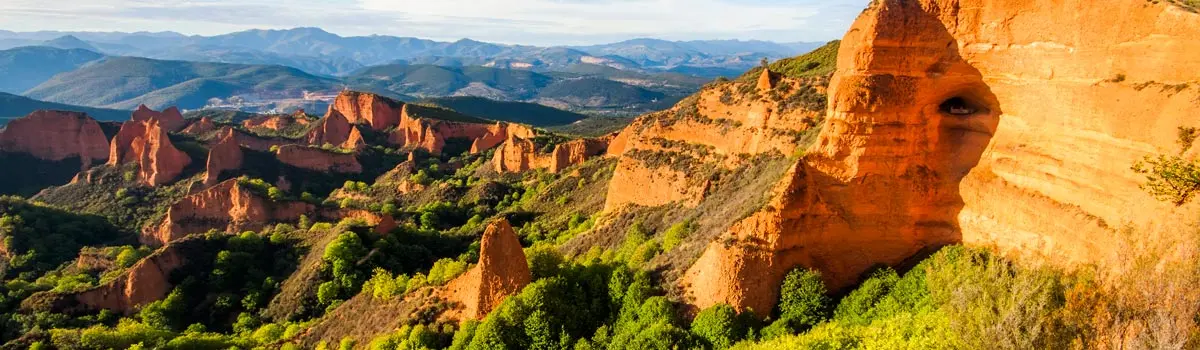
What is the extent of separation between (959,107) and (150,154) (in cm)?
8169

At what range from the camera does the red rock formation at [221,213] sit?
5991 centimetres

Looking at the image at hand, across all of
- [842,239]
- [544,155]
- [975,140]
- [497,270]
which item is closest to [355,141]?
[544,155]

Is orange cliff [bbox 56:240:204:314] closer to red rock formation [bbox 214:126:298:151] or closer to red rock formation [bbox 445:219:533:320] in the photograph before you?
red rock formation [bbox 445:219:533:320]

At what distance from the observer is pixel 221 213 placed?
6100cm

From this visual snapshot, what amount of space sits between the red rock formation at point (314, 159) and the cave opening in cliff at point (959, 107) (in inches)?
2888

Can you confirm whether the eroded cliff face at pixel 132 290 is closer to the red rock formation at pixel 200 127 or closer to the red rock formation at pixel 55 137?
the red rock formation at pixel 55 137

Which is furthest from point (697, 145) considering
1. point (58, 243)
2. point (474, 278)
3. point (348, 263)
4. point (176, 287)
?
point (58, 243)

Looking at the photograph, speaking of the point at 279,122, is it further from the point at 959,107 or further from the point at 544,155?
the point at 959,107

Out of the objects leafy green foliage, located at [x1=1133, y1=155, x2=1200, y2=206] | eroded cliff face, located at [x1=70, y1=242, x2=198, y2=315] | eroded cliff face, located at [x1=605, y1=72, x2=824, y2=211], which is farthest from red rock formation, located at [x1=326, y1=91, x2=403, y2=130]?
leafy green foliage, located at [x1=1133, y1=155, x2=1200, y2=206]

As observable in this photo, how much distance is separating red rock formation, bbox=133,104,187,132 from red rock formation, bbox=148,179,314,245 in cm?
4473

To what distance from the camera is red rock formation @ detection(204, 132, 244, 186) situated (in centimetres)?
7219

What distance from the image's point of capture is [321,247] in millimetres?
45406

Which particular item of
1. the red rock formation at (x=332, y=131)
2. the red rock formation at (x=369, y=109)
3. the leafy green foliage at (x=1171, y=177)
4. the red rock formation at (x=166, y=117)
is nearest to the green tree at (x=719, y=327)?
the leafy green foliage at (x=1171, y=177)

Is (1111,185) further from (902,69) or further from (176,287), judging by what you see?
(176,287)
